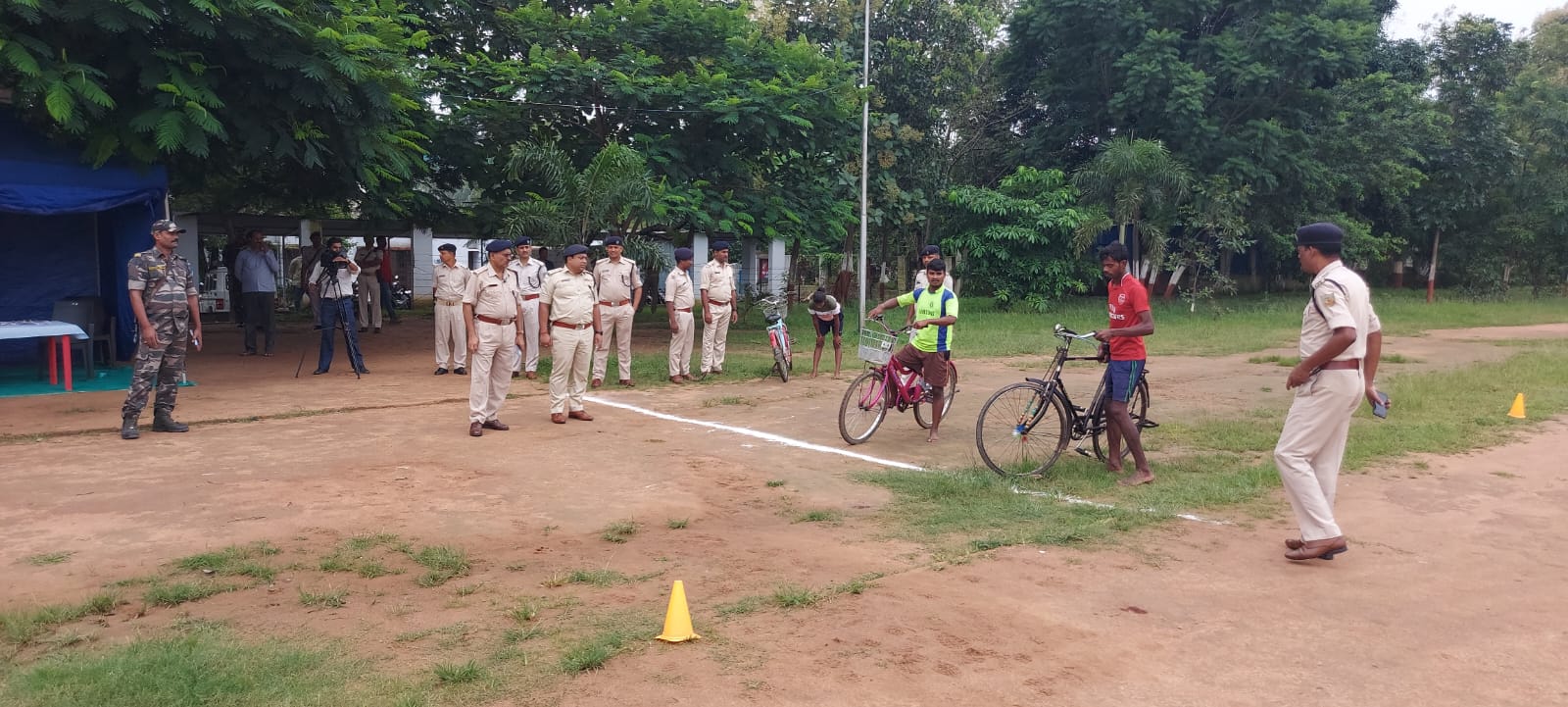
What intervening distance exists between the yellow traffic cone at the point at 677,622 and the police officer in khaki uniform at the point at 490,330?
17.3 feet

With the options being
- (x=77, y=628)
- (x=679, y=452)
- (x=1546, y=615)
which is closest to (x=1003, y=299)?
(x=679, y=452)

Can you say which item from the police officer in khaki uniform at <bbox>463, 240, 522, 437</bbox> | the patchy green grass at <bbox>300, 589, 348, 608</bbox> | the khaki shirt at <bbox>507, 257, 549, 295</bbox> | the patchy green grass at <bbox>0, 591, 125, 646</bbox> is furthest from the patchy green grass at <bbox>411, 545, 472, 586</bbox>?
the khaki shirt at <bbox>507, 257, 549, 295</bbox>

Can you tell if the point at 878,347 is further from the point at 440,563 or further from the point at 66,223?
the point at 66,223

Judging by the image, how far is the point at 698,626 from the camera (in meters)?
4.47

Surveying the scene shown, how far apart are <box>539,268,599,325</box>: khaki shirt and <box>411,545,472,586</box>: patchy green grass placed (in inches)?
164

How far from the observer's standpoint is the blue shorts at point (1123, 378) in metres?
7.20

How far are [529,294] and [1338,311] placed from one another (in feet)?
30.5

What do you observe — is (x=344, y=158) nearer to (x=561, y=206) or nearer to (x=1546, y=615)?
(x=561, y=206)

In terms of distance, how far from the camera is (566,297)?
960 centimetres

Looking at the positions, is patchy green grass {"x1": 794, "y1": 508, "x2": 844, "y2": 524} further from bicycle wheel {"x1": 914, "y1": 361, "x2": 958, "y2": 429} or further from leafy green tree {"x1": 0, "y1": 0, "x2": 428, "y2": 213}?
leafy green tree {"x1": 0, "y1": 0, "x2": 428, "y2": 213}

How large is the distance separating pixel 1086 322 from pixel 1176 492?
660 inches

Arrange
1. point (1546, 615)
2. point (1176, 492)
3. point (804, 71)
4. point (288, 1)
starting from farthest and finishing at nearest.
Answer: point (804, 71)
point (288, 1)
point (1176, 492)
point (1546, 615)

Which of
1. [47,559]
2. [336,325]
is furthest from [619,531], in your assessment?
[336,325]

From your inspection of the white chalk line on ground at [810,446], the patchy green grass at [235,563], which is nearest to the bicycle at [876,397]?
the white chalk line on ground at [810,446]
